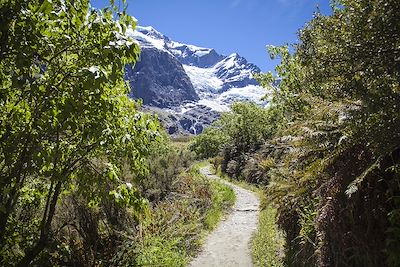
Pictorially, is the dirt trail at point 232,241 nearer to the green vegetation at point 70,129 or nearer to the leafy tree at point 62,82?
the green vegetation at point 70,129

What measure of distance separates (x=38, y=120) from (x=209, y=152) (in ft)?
191

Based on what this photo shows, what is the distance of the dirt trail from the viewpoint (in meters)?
9.69

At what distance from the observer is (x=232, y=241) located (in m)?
11.5

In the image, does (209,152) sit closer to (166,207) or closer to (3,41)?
(166,207)

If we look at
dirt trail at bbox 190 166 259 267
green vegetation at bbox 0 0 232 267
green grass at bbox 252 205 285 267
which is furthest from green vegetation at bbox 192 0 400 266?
dirt trail at bbox 190 166 259 267

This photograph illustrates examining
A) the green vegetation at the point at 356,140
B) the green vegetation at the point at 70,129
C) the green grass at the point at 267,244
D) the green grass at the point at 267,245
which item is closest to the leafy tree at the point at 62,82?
the green vegetation at the point at 70,129

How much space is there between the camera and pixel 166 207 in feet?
41.0

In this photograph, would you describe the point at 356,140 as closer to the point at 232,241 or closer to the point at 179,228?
the point at 179,228

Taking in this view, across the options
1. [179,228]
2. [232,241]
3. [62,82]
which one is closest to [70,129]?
[62,82]

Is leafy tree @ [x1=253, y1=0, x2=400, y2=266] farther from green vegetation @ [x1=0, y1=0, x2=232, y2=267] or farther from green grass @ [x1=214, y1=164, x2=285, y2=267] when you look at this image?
green vegetation @ [x1=0, y1=0, x2=232, y2=267]

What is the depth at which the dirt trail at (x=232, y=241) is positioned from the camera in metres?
9.69

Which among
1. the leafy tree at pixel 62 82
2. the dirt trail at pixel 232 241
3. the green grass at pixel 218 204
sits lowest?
the dirt trail at pixel 232 241

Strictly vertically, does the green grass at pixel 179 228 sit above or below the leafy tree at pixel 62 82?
below

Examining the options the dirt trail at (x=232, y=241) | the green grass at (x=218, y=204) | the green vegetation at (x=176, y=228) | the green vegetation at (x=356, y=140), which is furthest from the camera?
the green grass at (x=218, y=204)
